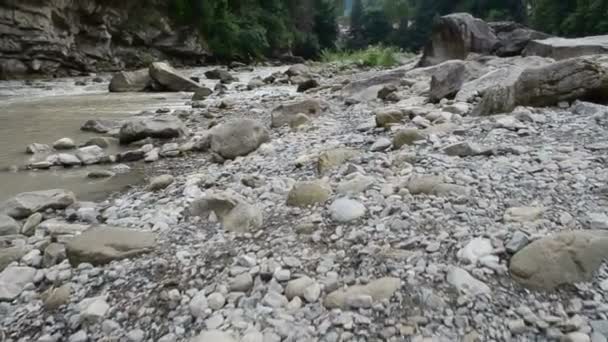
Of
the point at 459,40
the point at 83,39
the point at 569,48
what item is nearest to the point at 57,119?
the point at 569,48

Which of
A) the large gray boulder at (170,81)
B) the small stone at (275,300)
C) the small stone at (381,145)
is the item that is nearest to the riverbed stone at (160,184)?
the small stone at (381,145)

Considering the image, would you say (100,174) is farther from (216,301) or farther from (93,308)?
(216,301)

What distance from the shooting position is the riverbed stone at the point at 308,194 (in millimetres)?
2553

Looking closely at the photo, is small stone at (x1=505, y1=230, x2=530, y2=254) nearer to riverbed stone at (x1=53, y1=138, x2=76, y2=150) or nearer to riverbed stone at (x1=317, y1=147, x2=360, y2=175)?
riverbed stone at (x1=317, y1=147, x2=360, y2=175)

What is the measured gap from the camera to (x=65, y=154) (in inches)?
180

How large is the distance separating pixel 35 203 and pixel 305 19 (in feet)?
101

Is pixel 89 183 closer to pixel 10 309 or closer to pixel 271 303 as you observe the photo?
pixel 10 309

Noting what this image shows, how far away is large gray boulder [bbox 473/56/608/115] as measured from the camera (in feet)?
12.6

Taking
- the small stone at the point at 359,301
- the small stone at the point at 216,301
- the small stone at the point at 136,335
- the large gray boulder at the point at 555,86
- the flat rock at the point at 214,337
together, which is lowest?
the small stone at the point at 136,335

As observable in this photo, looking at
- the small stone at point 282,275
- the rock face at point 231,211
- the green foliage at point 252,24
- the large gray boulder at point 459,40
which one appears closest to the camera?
the small stone at point 282,275

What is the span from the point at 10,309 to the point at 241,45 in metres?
22.5

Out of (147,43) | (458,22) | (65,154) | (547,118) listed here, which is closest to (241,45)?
(147,43)

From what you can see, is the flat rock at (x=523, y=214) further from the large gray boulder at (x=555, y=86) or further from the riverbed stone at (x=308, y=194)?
the large gray boulder at (x=555, y=86)

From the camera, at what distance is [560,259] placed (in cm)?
162
